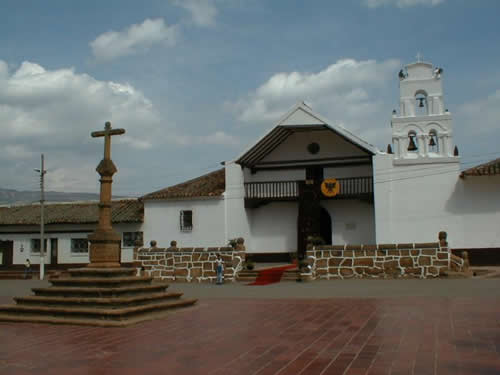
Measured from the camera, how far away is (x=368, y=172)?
77.5 feet

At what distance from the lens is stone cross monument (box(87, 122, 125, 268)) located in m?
9.90

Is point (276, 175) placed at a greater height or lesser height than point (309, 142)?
lesser

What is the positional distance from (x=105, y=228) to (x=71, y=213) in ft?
60.2

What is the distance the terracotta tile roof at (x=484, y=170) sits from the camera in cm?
2025

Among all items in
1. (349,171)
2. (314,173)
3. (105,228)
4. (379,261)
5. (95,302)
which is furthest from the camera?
(314,173)

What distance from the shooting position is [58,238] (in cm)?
2702

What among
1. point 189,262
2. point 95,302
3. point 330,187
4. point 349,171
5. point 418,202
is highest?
point 349,171

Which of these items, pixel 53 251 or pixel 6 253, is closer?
pixel 53 251

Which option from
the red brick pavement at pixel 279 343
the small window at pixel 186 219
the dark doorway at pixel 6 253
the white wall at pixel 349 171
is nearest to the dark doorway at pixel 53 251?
the dark doorway at pixel 6 253

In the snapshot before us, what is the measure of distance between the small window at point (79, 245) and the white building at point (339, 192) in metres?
→ 3.61

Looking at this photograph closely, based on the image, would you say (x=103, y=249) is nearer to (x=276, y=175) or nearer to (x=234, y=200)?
(x=234, y=200)

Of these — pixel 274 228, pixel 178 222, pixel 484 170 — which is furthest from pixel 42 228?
pixel 484 170

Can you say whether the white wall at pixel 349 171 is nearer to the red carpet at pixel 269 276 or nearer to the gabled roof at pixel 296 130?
the gabled roof at pixel 296 130

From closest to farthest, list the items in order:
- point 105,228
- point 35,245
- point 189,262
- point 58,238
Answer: point 105,228 < point 189,262 < point 58,238 < point 35,245
